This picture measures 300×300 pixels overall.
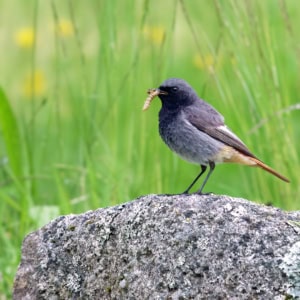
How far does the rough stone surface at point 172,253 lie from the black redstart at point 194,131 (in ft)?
2.97

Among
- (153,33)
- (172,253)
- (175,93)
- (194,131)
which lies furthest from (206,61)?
(172,253)

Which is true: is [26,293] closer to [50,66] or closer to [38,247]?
[38,247]

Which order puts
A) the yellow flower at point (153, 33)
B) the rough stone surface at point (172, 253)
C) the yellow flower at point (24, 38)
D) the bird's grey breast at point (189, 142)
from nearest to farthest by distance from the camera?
1. the rough stone surface at point (172, 253)
2. the bird's grey breast at point (189, 142)
3. the yellow flower at point (153, 33)
4. the yellow flower at point (24, 38)

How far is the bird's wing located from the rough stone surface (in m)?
1.02

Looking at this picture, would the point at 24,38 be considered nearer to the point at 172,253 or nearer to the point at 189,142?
the point at 189,142

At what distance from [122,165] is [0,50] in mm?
5764

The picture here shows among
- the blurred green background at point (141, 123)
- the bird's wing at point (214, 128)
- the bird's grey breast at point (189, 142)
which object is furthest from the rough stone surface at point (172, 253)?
the blurred green background at point (141, 123)

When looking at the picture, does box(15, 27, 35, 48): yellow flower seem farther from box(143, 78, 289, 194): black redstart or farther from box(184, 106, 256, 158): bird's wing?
box(184, 106, 256, 158): bird's wing

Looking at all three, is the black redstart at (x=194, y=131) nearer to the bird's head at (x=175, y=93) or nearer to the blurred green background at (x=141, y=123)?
the bird's head at (x=175, y=93)

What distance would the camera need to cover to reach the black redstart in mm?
4301

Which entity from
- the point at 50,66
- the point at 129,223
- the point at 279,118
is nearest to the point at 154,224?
the point at 129,223

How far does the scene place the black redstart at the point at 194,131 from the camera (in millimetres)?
4301

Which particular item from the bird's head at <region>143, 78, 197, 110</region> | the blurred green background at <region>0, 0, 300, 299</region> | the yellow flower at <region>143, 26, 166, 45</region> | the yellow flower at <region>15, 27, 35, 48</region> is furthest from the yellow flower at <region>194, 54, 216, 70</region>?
the yellow flower at <region>15, 27, 35, 48</region>

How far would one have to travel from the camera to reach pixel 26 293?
362cm
